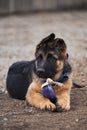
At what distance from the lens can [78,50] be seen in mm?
14180

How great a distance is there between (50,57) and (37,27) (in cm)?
1266

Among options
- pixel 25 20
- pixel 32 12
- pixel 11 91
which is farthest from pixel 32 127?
pixel 32 12

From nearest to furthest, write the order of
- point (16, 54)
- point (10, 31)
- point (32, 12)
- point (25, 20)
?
point (16, 54) → point (10, 31) → point (25, 20) → point (32, 12)

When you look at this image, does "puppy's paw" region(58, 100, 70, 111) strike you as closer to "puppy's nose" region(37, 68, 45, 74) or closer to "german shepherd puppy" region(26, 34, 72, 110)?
"german shepherd puppy" region(26, 34, 72, 110)

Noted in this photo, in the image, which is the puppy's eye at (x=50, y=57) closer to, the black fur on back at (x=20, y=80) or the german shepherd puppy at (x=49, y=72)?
the german shepherd puppy at (x=49, y=72)

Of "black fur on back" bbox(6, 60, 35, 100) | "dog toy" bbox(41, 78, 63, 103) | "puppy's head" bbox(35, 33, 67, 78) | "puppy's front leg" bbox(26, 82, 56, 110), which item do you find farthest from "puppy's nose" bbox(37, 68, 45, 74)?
"black fur on back" bbox(6, 60, 35, 100)

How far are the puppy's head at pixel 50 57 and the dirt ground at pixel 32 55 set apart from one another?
0.60 m

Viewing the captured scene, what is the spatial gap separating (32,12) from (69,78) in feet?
59.8

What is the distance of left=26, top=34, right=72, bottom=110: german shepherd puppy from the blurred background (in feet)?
5.53

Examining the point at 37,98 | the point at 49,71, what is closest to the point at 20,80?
the point at 37,98

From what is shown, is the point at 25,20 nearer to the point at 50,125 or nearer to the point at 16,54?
the point at 16,54

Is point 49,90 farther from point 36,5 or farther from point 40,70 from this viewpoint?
point 36,5

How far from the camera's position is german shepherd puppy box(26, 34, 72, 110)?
7.79m

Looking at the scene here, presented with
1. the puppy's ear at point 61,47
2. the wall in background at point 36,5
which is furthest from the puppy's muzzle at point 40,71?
the wall in background at point 36,5
